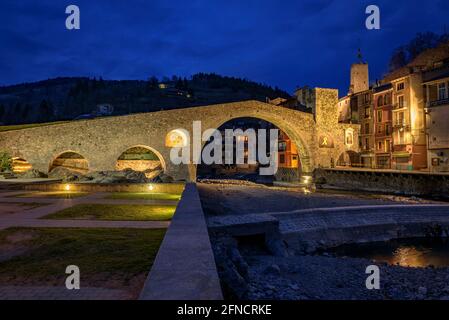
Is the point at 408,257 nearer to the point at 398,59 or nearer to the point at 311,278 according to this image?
the point at 311,278

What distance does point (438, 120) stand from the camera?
30938 millimetres

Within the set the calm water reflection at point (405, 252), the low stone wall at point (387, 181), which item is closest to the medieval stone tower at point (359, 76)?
the low stone wall at point (387, 181)

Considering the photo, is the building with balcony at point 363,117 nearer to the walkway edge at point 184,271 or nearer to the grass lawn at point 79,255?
the grass lawn at point 79,255

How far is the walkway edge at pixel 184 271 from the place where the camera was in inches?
123

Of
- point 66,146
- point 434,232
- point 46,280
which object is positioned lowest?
point 434,232

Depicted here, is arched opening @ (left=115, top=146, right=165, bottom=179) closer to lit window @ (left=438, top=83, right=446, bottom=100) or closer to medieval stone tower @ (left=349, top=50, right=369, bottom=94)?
lit window @ (left=438, top=83, right=446, bottom=100)

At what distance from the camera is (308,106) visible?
4538cm

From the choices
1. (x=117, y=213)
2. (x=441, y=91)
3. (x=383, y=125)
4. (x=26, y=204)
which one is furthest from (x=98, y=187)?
(x=383, y=125)

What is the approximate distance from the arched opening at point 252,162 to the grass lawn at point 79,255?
37286mm

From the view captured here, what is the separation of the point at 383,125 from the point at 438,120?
981cm

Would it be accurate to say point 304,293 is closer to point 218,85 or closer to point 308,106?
point 308,106

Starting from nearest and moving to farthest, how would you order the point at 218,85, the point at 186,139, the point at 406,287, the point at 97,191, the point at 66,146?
the point at 406,287, the point at 97,191, the point at 66,146, the point at 186,139, the point at 218,85
